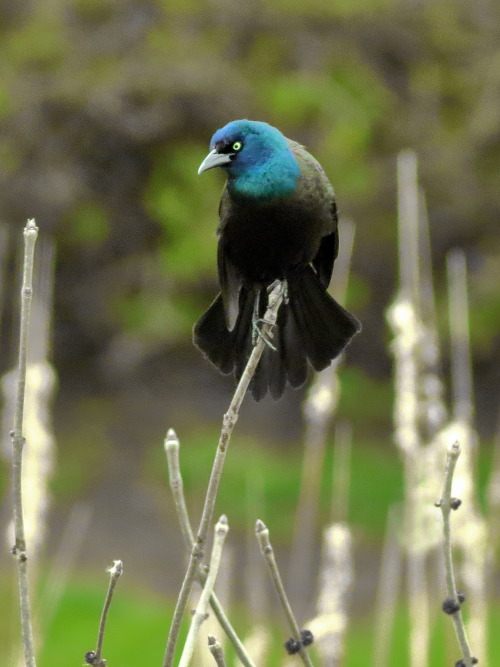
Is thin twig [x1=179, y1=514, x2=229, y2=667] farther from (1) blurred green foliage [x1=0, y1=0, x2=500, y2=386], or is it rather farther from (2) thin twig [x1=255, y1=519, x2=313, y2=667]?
(1) blurred green foliage [x1=0, y1=0, x2=500, y2=386]

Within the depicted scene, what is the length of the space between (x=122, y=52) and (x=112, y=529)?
12.7ft

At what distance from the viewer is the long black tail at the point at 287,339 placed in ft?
7.31

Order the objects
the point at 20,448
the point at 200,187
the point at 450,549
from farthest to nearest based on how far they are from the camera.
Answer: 1. the point at 200,187
2. the point at 20,448
3. the point at 450,549

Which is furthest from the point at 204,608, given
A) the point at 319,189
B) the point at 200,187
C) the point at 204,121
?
the point at 204,121

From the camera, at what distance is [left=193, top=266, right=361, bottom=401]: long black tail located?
7.31 ft

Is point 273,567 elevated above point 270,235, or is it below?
below

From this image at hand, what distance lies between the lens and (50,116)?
8.56 metres

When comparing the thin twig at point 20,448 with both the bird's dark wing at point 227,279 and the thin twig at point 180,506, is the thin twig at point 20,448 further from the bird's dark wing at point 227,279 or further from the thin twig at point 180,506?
the bird's dark wing at point 227,279

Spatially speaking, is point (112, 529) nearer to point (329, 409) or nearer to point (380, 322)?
point (380, 322)

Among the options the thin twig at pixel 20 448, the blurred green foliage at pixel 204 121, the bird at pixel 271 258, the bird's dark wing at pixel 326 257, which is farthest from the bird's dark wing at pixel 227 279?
the blurred green foliage at pixel 204 121

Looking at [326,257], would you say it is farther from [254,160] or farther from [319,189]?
[254,160]

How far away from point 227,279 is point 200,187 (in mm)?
6105

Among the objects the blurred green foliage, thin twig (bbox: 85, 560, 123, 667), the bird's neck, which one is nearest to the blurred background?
the blurred green foliage

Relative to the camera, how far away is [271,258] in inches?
87.8
